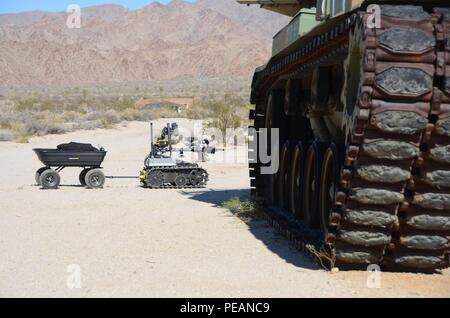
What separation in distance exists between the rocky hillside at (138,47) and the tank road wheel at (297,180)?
106 meters

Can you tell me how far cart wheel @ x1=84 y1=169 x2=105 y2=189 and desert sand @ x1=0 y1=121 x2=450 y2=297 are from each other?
1.01 meters

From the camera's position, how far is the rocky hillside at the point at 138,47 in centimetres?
11631

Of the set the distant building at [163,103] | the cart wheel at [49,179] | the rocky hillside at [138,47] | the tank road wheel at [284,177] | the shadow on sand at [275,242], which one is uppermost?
the rocky hillside at [138,47]

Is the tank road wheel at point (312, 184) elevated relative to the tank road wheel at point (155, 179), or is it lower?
elevated

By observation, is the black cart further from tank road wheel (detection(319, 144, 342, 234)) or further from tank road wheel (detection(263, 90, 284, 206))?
tank road wheel (detection(319, 144, 342, 234))

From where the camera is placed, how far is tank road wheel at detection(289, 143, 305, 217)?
916cm

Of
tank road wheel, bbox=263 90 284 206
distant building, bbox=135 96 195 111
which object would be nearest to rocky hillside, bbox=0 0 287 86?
distant building, bbox=135 96 195 111

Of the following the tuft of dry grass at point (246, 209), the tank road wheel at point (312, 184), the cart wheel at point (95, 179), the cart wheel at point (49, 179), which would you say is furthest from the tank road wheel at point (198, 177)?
the tank road wheel at point (312, 184)

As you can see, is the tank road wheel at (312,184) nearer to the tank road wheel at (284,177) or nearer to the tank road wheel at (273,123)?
the tank road wheel at (284,177)

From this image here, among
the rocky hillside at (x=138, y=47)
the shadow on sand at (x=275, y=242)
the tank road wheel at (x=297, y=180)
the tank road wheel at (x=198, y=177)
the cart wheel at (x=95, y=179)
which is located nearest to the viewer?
the shadow on sand at (x=275, y=242)

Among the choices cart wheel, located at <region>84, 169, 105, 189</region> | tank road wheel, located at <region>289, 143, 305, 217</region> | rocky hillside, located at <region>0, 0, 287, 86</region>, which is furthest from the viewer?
rocky hillside, located at <region>0, 0, 287, 86</region>

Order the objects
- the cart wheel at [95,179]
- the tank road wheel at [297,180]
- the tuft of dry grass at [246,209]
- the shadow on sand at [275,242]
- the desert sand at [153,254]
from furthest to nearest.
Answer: the cart wheel at [95,179], the tuft of dry grass at [246,209], the tank road wheel at [297,180], the shadow on sand at [275,242], the desert sand at [153,254]

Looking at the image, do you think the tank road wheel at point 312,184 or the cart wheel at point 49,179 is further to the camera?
the cart wheel at point 49,179
